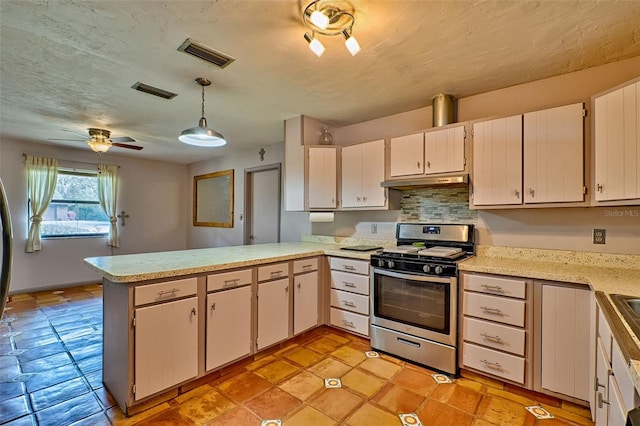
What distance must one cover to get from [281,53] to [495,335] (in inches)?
103

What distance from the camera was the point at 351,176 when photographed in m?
3.44

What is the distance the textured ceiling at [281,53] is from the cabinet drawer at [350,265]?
163 centimetres

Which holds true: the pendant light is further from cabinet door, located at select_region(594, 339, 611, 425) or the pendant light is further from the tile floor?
cabinet door, located at select_region(594, 339, 611, 425)

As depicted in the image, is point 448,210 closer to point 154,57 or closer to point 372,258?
point 372,258

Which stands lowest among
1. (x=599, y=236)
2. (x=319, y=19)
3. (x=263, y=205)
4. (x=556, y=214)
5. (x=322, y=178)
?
(x=599, y=236)

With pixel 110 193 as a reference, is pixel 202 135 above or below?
above

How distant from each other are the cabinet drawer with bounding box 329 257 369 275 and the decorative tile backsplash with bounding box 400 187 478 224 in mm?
748

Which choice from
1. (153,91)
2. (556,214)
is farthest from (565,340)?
(153,91)

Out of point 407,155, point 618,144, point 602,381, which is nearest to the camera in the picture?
point 602,381

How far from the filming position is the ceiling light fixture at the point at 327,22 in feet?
5.46

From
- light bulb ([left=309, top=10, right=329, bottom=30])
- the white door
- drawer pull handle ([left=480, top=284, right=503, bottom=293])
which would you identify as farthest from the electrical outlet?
the white door

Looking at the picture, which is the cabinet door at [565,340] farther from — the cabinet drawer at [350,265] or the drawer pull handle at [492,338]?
the cabinet drawer at [350,265]

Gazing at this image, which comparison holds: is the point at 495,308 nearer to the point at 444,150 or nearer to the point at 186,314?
the point at 444,150

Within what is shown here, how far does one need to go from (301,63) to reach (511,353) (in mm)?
2661
